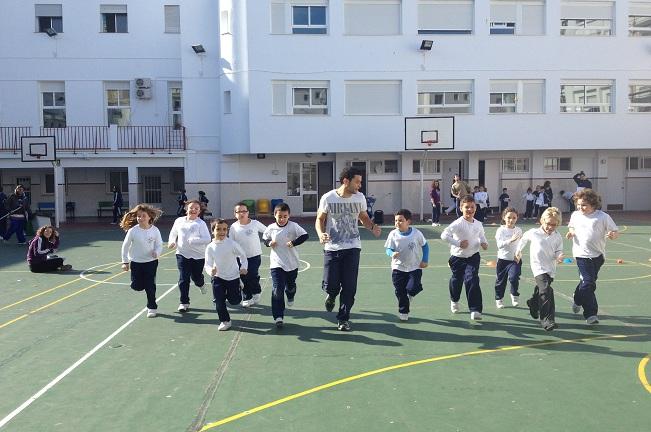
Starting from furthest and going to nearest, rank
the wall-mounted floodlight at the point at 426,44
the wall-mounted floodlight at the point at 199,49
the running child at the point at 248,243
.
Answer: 1. the wall-mounted floodlight at the point at 199,49
2. the wall-mounted floodlight at the point at 426,44
3. the running child at the point at 248,243

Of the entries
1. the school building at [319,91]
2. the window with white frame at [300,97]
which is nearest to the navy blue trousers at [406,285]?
the school building at [319,91]

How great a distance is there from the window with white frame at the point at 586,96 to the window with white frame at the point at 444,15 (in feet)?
17.4

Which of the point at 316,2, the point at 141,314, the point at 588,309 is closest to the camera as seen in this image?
the point at 588,309

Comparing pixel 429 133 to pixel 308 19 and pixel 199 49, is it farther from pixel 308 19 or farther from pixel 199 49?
pixel 199 49

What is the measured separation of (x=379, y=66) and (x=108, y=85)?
12.3 metres

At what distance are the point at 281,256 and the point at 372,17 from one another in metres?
20.4

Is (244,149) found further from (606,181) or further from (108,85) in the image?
(606,181)

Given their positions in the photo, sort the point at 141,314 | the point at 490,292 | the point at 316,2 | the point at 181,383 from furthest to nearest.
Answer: the point at 316,2, the point at 490,292, the point at 141,314, the point at 181,383

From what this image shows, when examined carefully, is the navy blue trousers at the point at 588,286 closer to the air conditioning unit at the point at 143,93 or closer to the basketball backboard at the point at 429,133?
the basketball backboard at the point at 429,133

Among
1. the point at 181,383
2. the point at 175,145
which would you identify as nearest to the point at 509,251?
the point at 181,383

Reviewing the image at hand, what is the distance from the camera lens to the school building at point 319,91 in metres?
26.2

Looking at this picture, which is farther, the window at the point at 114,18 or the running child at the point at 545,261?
the window at the point at 114,18

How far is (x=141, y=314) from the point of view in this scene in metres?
9.08

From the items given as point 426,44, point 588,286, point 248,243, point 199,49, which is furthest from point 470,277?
point 199,49
